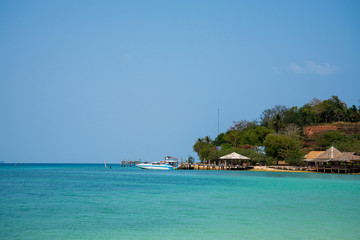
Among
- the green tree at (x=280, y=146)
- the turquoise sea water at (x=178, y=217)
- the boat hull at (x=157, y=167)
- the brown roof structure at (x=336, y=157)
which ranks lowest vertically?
the turquoise sea water at (x=178, y=217)

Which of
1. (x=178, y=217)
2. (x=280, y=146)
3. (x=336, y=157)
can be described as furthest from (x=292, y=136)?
(x=178, y=217)

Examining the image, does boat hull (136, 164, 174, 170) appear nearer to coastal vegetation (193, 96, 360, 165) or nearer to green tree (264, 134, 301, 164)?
coastal vegetation (193, 96, 360, 165)

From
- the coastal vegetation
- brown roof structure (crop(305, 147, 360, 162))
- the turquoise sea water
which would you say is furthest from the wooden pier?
the turquoise sea water

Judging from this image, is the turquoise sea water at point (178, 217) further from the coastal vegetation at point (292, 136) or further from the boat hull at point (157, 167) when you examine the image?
the boat hull at point (157, 167)

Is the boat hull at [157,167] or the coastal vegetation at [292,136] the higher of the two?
the coastal vegetation at [292,136]

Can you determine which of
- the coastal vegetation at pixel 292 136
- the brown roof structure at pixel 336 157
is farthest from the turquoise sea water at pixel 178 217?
the coastal vegetation at pixel 292 136

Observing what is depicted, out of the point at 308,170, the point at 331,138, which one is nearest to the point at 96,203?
the point at 308,170

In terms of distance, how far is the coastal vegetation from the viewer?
67812 millimetres

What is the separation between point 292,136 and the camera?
77.9m

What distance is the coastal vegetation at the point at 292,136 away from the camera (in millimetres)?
67812

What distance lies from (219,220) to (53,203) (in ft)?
32.0

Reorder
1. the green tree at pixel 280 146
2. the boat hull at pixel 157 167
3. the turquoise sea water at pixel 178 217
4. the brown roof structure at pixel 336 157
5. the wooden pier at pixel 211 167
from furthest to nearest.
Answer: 1. the boat hull at pixel 157 167
2. the wooden pier at pixel 211 167
3. the green tree at pixel 280 146
4. the brown roof structure at pixel 336 157
5. the turquoise sea water at pixel 178 217

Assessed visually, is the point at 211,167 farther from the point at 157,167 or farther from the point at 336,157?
the point at 336,157

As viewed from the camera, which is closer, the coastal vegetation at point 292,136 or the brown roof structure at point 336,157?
the brown roof structure at point 336,157
